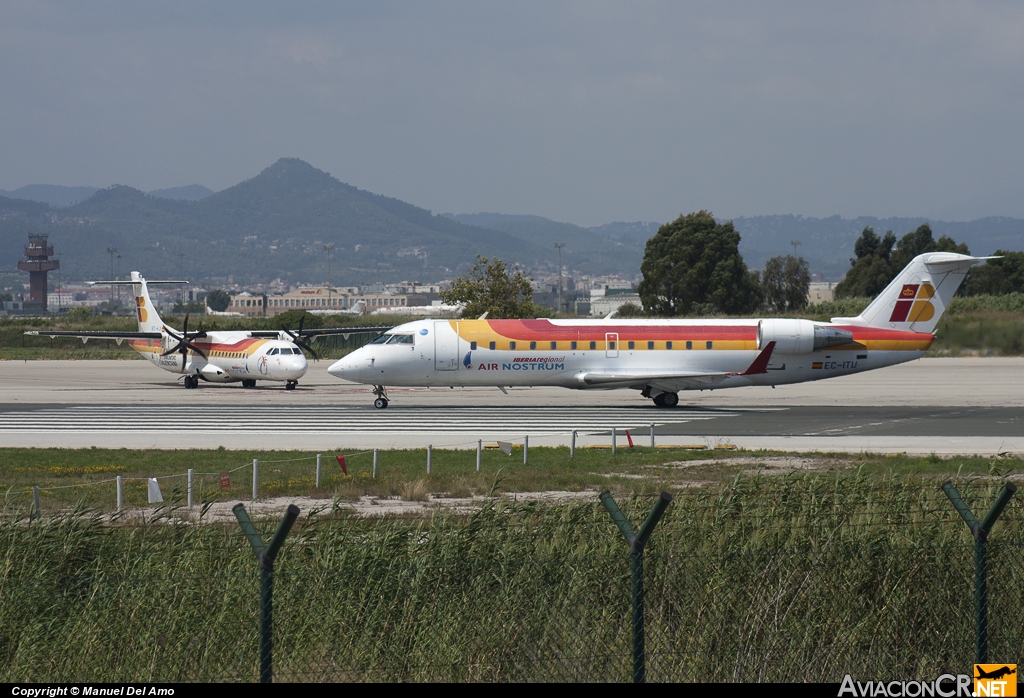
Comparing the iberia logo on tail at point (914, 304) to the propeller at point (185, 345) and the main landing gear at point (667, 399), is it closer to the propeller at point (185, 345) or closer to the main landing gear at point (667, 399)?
the main landing gear at point (667, 399)

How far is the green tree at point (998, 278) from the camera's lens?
12075cm

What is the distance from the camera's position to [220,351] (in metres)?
50.1

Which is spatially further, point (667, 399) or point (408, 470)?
point (667, 399)

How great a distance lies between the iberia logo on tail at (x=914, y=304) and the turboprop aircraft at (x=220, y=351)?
26.7 m

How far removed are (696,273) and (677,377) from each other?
6677cm

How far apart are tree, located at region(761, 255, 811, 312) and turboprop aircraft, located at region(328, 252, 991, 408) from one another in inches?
3884

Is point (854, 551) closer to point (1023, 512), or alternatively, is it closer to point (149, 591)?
point (1023, 512)

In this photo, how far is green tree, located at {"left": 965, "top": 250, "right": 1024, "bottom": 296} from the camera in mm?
120750

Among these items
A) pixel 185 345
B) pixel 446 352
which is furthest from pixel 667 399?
pixel 185 345

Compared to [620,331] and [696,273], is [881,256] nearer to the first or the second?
[696,273]

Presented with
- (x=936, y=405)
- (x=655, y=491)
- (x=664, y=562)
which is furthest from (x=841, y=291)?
(x=664, y=562)

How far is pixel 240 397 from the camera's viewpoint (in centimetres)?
4531

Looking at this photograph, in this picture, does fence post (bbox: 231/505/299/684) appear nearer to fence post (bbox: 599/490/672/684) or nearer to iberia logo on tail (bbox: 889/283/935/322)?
fence post (bbox: 599/490/672/684)

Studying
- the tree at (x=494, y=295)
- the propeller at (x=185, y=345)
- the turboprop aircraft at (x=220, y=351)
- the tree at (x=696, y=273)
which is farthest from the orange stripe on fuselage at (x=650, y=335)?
the tree at (x=696, y=273)
